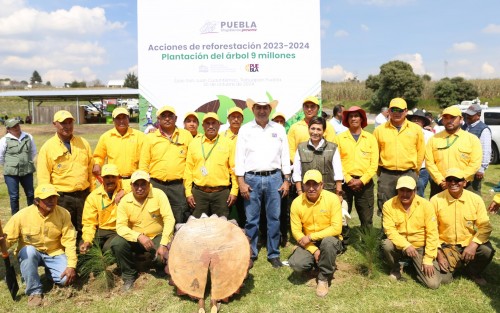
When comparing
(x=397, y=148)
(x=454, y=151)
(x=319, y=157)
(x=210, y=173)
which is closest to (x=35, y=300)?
(x=210, y=173)

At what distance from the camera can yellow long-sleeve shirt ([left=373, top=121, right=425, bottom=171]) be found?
16.8 feet

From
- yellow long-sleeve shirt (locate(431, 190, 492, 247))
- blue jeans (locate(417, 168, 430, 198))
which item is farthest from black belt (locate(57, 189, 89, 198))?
blue jeans (locate(417, 168, 430, 198))

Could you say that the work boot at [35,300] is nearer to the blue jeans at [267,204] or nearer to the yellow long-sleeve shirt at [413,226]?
the blue jeans at [267,204]

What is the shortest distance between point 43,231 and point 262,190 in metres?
2.46

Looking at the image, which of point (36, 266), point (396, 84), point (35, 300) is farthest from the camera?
point (396, 84)

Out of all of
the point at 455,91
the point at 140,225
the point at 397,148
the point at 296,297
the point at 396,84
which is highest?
the point at 396,84

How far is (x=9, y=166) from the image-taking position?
22.1ft

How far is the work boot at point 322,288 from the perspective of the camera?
4.30 metres

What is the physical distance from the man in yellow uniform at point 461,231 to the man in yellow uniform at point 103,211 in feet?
12.1

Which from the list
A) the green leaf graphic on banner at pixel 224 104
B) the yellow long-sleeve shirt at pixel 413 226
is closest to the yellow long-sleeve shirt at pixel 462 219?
the yellow long-sleeve shirt at pixel 413 226

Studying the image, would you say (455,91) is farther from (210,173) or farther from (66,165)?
(66,165)

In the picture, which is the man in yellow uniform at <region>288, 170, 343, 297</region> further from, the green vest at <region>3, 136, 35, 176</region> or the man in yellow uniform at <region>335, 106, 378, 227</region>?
the green vest at <region>3, 136, 35, 176</region>

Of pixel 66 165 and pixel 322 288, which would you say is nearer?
pixel 322 288

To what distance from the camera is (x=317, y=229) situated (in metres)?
4.64
